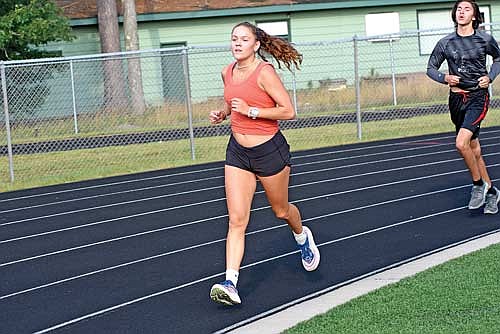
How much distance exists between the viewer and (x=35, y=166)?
19.4 meters

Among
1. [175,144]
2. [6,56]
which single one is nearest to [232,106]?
[175,144]

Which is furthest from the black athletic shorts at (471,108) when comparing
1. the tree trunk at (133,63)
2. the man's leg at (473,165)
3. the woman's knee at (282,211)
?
the tree trunk at (133,63)

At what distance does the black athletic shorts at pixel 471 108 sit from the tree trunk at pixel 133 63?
8618 mm

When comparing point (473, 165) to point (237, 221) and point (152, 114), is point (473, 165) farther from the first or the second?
point (152, 114)

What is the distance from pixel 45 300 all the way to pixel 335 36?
28.2 metres

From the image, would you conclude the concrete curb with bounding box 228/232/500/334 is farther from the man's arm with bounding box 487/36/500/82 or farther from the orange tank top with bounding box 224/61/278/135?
the man's arm with bounding box 487/36/500/82

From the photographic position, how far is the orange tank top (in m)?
7.59

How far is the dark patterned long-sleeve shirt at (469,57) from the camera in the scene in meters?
10.8

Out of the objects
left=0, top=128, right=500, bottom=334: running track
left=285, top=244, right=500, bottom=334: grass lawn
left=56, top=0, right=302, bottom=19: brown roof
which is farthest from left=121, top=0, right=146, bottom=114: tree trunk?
left=285, top=244, right=500, bottom=334: grass lawn

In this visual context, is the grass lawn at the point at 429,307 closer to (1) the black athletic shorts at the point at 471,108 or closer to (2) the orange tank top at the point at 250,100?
(2) the orange tank top at the point at 250,100

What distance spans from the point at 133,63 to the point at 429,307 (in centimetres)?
2091

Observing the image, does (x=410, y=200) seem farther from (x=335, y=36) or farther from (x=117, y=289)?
(x=335, y=36)

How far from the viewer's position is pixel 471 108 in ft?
35.9

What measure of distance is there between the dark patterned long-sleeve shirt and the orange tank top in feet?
12.0
